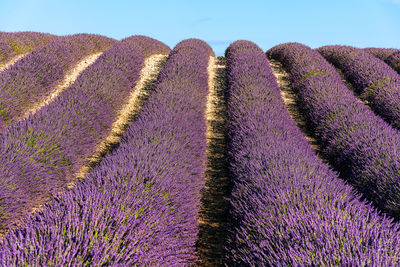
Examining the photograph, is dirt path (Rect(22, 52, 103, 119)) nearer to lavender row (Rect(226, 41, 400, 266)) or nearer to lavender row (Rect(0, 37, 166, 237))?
lavender row (Rect(0, 37, 166, 237))

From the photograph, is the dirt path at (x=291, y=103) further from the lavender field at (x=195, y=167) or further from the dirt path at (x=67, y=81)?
the dirt path at (x=67, y=81)

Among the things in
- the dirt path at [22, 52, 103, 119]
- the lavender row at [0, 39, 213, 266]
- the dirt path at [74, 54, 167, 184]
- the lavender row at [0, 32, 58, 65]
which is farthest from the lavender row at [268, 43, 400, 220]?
the lavender row at [0, 32, 58, 65]

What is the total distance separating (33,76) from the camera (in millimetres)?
7406

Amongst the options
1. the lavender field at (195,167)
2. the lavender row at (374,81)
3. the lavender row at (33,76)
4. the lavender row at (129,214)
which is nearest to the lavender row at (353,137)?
the lavender field at (195,167)

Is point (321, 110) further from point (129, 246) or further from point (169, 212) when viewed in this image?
point (129, 246)

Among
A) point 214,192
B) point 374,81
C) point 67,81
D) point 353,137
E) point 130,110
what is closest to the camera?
point 214,192

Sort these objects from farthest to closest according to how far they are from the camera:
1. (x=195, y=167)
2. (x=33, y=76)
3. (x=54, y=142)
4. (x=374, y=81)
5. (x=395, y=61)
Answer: (x=395, y=61) → (x=374, y=81) → (x=33, y=76) → (x=54, y=142) → (x=195, y=167)

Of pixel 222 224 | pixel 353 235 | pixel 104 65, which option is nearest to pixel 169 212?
pixel 222 224

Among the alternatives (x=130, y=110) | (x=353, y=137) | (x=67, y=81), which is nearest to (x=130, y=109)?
(x=130, y=110)

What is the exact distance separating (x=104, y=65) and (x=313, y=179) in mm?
5853

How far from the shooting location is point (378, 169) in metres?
3.96

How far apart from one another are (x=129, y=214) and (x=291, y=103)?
5659mm

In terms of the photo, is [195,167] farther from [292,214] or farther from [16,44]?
[16,44]

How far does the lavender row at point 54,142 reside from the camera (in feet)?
12.2
